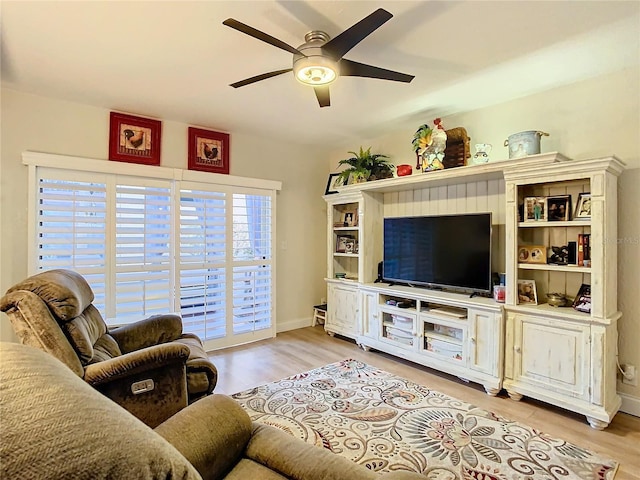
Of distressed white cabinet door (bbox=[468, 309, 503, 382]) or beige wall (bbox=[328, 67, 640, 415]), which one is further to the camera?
distressed white cabinet door (bbox=[468, 309, 503, 382])

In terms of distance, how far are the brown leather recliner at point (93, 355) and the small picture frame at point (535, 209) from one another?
8.97ft

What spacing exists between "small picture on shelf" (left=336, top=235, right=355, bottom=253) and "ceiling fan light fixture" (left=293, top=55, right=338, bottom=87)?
8.49 ft

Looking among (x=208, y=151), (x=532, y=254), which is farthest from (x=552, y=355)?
(x=208, y=151)

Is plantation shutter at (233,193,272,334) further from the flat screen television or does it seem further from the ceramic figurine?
the ceramic figurine

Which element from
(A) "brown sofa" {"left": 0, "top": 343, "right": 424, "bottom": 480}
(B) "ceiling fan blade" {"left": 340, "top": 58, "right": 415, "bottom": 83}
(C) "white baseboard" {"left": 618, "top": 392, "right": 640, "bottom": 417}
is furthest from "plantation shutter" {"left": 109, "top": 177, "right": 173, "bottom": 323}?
(C) "white baseboard" {"left": 618, "top": 392, "right": 640, "bottom": 417}

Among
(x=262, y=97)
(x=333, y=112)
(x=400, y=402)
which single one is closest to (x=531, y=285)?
(x=400, y=402)

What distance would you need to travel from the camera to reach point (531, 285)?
9.29 ft

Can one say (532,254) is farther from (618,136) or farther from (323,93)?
(323,93)

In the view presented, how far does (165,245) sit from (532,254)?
350cm

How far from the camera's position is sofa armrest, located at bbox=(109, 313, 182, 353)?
247 cm

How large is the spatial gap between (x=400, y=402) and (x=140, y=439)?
248 cm

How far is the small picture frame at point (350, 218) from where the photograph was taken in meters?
4.48

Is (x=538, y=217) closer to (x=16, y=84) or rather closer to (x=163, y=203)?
(x=163, y=203)

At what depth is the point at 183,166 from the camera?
382 centimetres
